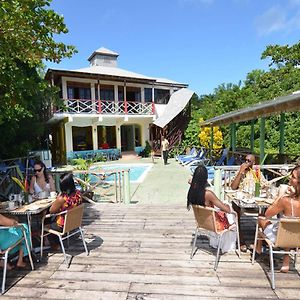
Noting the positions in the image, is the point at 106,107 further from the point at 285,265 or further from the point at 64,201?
the point at 285,265

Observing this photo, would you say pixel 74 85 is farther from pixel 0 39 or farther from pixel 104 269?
pixel 104 269

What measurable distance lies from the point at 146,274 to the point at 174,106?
17558mm

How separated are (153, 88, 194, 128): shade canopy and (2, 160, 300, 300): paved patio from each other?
1426 centimetres

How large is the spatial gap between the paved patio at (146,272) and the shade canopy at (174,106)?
46.8ft

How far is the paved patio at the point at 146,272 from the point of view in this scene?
267cm

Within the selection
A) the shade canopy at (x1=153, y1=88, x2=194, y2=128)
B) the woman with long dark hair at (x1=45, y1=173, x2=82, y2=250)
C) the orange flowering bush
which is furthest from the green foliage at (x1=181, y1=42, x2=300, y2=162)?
the woman with long dark hair at (x1=45, y1=173, x2=82, y2=250)

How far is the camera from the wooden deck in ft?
8.75

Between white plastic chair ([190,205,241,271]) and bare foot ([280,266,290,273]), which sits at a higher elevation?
white plastic chair ([190,205,241,271])

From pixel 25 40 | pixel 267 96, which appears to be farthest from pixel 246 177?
pixel 267 96

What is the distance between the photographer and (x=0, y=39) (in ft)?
13.8

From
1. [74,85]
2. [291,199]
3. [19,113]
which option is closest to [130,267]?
Answer: [291,199]

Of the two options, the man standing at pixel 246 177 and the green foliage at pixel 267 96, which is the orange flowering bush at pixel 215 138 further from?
the man standing at pixel 246 177

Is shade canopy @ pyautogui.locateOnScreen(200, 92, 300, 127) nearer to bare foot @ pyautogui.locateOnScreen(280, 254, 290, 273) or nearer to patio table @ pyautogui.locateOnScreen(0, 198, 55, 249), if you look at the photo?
bare foot @ pyautogui.locateOnScreen(280, 254, 290, 273)

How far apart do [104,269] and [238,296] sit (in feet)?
5.07
